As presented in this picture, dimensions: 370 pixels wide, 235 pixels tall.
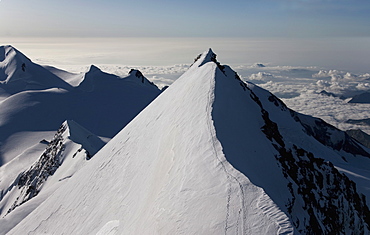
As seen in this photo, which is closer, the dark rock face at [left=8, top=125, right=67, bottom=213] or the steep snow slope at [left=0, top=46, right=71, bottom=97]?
the dark rock face at [left=8, top=125, right=67, bottom=213]

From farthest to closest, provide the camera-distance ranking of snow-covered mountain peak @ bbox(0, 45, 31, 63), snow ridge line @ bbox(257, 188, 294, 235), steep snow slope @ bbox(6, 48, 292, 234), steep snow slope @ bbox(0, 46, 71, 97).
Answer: snow-covered mountain peak @ bbox(0, 45, 31, 63) < steep snow slope @ bbox(0, 46, 71, 97) < steep snow slope @ bbox(6, 48, 292, 234) < snow ridge line @ bbox(257, 188, 294, 235)

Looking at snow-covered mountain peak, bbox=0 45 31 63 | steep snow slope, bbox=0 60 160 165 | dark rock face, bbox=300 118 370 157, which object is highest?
snow-covered mountain peak, bbox=0 45 31 63

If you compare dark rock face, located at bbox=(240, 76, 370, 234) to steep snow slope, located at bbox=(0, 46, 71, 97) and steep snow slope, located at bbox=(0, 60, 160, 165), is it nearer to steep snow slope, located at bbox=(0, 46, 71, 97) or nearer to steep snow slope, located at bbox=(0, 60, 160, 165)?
steep snow slope, located at bbox=(0, 60, 160, 165)

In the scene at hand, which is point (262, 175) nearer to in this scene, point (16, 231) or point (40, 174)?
point (16, 231)

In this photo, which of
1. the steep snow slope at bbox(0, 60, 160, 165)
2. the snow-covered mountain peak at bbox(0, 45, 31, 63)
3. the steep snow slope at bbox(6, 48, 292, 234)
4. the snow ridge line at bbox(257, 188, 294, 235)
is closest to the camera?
the snow ridge line at bbox(257, 188, 294, 235)

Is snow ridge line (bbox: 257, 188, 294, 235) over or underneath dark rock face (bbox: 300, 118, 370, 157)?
over

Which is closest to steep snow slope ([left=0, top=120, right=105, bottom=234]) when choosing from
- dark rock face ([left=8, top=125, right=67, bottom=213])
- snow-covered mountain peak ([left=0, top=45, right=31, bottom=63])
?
dark rock face ([left=8, top=125, right=67, bottom=213])

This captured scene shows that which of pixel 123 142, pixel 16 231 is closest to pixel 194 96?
pixel 123 142

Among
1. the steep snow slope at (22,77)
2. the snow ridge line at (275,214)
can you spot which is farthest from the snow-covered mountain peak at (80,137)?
the steep snow slope at (22,77)
